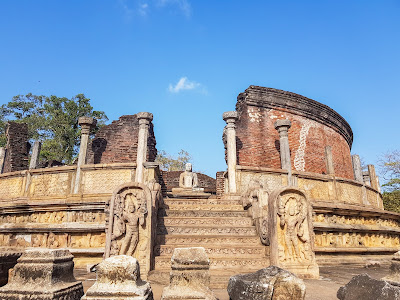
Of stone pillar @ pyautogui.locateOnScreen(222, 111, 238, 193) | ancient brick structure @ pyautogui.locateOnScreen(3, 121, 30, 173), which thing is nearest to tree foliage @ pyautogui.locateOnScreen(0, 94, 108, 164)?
ancient brick structure @ pyautogui.locateOnScreen(3, 121, 30, 173)

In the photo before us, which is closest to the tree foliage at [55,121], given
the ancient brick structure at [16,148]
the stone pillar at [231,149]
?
the ancient brick structure at [16,148]

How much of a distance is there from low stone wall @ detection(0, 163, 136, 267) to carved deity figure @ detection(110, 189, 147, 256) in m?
2.35

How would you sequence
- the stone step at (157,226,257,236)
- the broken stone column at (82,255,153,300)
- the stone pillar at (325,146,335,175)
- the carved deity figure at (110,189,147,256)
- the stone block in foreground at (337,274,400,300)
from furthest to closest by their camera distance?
1. the stone pillar at (325,146,335,175)
2. the stone step at (157,226,257,236)
3. the carved deity figure at (110,189,147,256)
4. the stone block in foreground at (337,274,400,300)
5. the broken stone column at (82,255,153,300)

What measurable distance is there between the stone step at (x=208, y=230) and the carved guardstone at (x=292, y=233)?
2.76 feet

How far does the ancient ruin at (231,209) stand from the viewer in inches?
191

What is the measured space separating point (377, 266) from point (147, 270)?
220 inches

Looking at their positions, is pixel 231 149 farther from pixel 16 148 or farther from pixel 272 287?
pixel 16 148

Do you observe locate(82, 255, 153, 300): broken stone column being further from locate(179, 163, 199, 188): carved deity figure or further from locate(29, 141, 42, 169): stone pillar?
locate(179, 163, 199, 188): carved deity figure

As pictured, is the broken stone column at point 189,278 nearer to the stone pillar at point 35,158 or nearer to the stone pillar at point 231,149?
the stone pillar at point 231,149

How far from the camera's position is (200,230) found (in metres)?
5.78

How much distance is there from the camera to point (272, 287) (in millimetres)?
2623

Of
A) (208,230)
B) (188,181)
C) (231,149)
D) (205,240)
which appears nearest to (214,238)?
(205,240)

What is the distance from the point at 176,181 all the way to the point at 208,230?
13893 mm

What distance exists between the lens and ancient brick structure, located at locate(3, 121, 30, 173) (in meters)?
15.8
